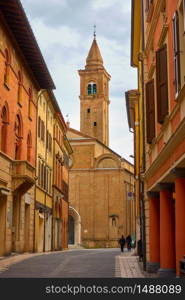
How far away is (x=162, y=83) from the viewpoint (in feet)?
45.5

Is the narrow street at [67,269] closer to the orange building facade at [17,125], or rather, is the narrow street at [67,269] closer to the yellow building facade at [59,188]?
the orange building facade at [17,125]

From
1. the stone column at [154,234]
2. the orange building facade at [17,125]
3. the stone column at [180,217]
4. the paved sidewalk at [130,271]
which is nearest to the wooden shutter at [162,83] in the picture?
the stone column at [180,217]

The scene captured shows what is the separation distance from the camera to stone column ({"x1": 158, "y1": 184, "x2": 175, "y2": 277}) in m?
15.5

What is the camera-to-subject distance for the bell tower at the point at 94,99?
94.4m

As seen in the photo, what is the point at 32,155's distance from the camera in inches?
1369

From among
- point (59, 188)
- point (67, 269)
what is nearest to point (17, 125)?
point (67, 269)

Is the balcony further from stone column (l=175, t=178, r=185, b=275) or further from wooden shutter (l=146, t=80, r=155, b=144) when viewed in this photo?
stone column (l=175, t=178, r=185, b=275)

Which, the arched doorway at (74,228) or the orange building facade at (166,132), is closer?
the orange building facade at (166,132)

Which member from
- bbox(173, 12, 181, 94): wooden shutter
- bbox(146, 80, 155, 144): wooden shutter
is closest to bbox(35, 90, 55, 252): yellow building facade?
bbox(146, 80, 155, 144): wooden shutter

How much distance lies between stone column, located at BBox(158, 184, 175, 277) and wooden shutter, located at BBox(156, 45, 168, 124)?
2925mm

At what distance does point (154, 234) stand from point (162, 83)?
21.8ft

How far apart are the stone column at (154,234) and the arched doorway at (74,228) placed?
51.9 m

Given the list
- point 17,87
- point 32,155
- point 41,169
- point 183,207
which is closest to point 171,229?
point 183,207

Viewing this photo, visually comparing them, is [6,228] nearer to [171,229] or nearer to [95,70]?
[171,229]
